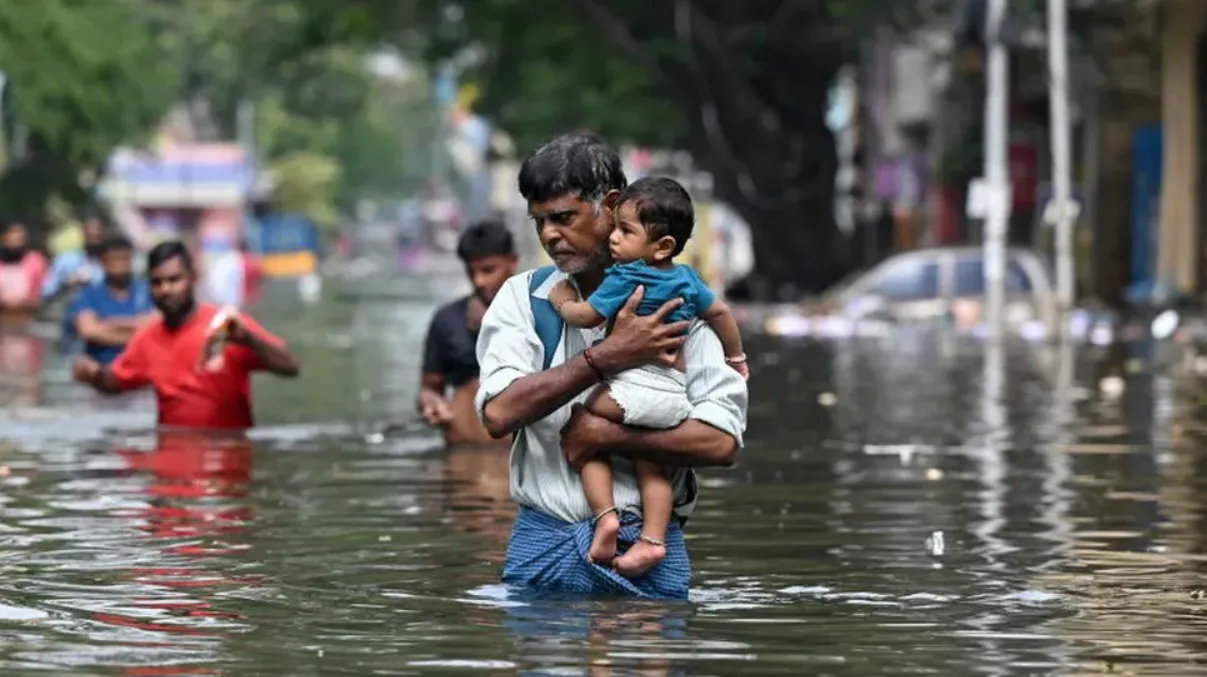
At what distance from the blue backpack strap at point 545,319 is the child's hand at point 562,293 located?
0.19 ft

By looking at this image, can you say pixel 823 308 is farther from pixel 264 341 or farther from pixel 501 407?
pixel 501 407

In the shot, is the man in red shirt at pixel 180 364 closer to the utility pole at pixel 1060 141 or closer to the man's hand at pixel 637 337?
the man's hand at pixel 637 337

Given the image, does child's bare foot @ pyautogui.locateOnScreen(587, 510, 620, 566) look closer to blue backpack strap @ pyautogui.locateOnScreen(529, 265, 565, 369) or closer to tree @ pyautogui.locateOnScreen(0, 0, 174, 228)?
blue backpack strap @ pyautogui.locateOnScreen(529, 265, 565, 369)

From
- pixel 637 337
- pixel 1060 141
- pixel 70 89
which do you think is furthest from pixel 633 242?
pixel 70 89

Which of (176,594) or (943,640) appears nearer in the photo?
(943,640)

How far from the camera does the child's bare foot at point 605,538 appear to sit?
33.3ft

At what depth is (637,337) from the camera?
9.93 m

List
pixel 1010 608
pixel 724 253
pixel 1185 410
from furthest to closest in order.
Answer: pixel 724 253
pixel 1185 410
pixel 1010 608

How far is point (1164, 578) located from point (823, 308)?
35410mm

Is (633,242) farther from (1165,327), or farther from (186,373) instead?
(1165,327)

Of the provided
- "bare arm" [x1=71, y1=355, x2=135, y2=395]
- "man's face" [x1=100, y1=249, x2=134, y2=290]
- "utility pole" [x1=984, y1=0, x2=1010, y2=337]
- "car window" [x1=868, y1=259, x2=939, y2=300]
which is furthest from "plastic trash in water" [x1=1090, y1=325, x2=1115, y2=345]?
"bare arm" [x1=71, y1=355, x2=135, y2=395]

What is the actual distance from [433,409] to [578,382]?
23.8 feet

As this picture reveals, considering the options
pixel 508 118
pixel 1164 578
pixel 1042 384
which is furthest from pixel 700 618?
pixel 508 118

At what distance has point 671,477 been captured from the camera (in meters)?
10.4
